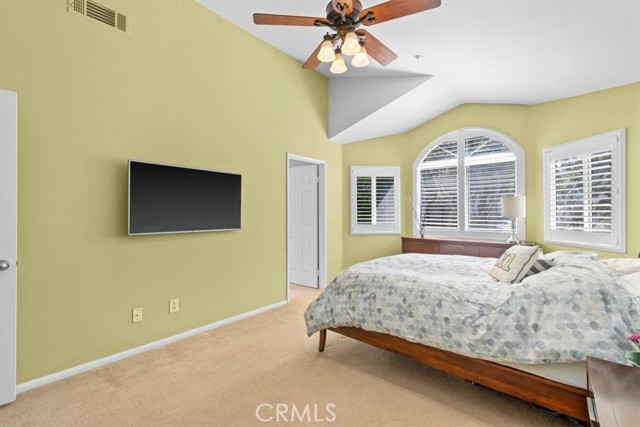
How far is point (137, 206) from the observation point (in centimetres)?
270

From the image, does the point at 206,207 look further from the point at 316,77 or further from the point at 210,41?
the point at 316,77

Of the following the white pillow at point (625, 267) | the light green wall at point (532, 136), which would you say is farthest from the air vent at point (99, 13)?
the white pillow at point (625, 267)

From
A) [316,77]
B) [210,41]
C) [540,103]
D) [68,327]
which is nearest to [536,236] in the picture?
[540,103]

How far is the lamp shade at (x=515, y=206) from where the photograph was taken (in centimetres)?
414

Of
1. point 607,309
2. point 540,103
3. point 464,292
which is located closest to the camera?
point 607,309

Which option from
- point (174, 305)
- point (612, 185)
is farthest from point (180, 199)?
point (612, 185)

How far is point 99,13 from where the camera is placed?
2.54 metres

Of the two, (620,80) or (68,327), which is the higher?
(620,80)

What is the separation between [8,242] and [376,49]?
115 inches

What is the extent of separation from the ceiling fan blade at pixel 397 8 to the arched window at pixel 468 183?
331 cm

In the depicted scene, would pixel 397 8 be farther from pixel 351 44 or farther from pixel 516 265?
pixel 516 265

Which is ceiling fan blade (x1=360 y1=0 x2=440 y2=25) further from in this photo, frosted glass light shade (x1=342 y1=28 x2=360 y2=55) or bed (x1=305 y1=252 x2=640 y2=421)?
bed (x1=305 y1=252 x2=640 y2=421)

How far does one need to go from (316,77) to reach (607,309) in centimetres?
431

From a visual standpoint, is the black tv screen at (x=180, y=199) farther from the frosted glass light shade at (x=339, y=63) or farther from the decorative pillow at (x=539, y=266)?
the decorative pillow at (x=539, y=266)
